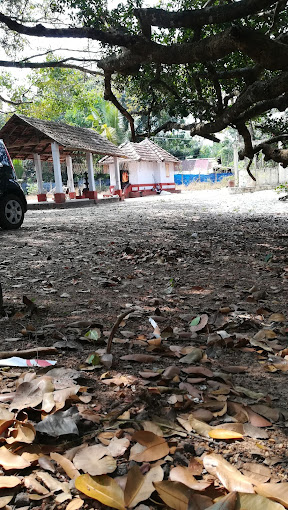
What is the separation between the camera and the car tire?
865 centimetres

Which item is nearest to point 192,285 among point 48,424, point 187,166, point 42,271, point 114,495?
point 42,271

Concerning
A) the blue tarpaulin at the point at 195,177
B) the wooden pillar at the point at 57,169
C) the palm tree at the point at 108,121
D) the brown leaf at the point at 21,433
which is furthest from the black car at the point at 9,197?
the blue tarpaulin at the point at 195,177

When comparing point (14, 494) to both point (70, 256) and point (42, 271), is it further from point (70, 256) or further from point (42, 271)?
point (70, 256)

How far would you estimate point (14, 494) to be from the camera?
115 centimetres

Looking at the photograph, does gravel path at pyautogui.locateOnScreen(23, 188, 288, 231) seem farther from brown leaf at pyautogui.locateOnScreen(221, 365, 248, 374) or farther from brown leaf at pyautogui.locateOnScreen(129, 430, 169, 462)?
brown leaf at pyautogui.locateOnScreen(129, 430, 169, 462)

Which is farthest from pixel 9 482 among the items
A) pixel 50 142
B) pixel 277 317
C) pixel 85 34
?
pixel 50 142

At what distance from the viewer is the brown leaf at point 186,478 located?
115cm

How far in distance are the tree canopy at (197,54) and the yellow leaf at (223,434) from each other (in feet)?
15.4

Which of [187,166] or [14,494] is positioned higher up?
[187,166]

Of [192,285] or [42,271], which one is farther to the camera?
[42,271]

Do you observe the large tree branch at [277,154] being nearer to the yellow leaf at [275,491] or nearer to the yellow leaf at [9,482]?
the yellow leaf at [275,491]

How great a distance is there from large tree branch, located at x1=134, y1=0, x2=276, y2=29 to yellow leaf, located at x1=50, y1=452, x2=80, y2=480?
565 cm

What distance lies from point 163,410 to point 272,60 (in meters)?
4.88

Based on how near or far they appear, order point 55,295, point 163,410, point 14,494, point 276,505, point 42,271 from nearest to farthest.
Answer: point 276,505 < point 14,494 < point 163,410 < point 55,295 < point 42,271
